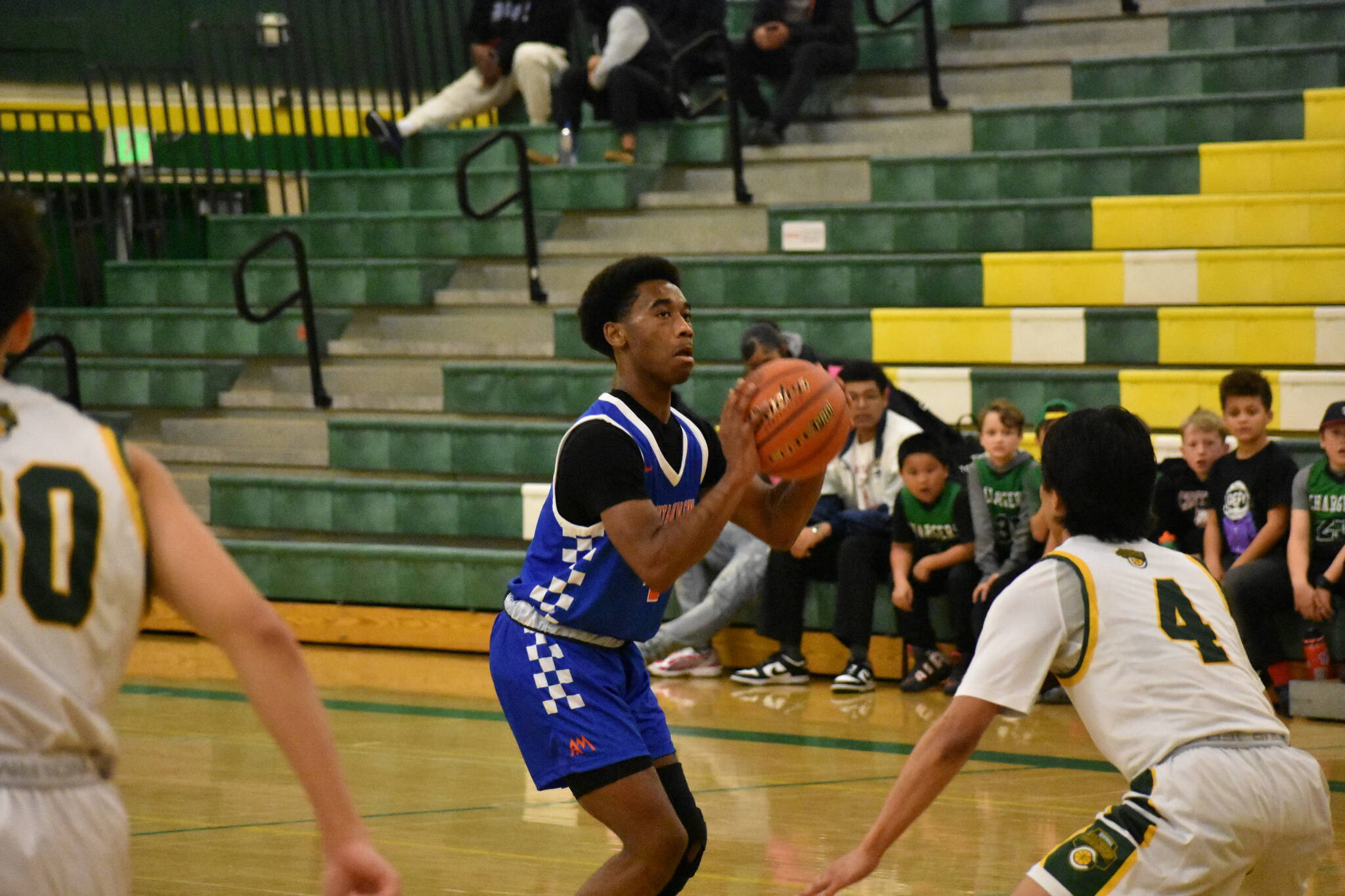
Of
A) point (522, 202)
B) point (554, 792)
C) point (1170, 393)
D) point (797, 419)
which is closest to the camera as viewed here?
point (797, 419)

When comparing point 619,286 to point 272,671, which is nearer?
point 272,671

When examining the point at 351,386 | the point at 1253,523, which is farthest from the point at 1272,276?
the point at 351,386

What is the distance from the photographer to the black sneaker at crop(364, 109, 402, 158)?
1104cm

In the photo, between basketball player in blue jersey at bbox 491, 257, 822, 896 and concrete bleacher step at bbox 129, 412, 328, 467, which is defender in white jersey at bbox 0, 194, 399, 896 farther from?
concrete bleacher step at bbox 129, 412, 328, 467

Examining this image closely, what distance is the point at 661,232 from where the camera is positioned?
9875 mm

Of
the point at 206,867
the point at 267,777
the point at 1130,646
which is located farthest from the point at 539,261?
the point at 1130,646

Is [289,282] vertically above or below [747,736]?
above

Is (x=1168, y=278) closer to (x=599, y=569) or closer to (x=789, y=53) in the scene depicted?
(x=789, y=53)

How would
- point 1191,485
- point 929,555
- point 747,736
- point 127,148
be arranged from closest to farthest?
point 747,736 → point 1191,485 → point 929,555 → point 127,148

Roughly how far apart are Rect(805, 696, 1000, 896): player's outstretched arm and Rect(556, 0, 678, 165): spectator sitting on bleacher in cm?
785

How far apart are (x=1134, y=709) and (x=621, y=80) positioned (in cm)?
793

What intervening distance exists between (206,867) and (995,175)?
6.08 metres

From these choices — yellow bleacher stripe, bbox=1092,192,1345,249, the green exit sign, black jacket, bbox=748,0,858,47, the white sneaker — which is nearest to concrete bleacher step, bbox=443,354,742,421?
the white sneaker

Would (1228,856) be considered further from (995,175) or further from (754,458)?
(995,175)
